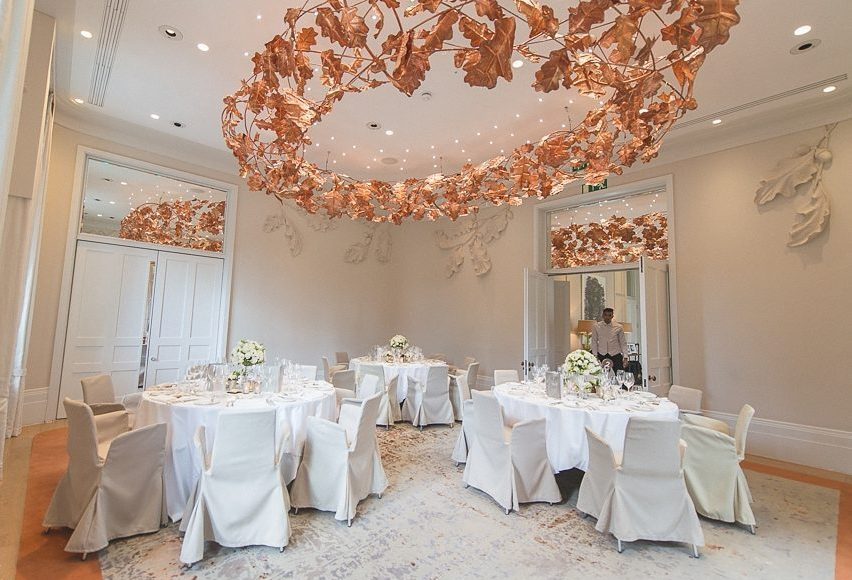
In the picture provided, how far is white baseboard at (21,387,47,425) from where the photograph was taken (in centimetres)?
534

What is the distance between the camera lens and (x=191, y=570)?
2.53 meters

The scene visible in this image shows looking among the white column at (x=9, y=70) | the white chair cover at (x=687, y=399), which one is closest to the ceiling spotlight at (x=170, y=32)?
the white column at (x=9, y=70)

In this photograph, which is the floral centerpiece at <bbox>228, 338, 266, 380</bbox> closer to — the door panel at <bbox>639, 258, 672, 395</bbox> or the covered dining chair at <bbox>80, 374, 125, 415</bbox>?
the covered dining chair at <bbox>80, 374, 125, 415</bbox>

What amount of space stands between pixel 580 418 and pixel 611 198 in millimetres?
4740

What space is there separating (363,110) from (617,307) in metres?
7.68

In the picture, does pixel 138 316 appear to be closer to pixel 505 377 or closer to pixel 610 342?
pixel 505 377

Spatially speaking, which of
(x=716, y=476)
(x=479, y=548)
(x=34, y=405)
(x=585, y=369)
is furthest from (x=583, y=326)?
(x=34, y=405)

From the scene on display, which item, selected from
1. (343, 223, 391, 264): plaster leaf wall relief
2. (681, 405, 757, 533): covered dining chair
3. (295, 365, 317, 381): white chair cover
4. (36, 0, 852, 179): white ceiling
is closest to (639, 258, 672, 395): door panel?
(36, 0, 852, 179): white ceiling

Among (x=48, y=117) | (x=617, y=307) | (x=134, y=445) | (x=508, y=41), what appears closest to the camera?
(x=508, y=41)

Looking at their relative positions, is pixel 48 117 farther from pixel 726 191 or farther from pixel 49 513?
pixel 726 191

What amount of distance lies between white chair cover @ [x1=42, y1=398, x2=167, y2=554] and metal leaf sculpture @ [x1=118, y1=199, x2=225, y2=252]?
460 cm

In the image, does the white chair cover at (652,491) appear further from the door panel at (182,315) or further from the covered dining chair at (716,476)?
the door panel at (182,315)

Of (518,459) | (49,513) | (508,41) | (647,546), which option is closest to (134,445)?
(49,513)

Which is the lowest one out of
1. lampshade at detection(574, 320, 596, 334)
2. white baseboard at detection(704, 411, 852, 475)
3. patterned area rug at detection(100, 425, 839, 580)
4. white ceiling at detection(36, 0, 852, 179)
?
patterned area rug at detection(100, 425, 839, 580)
